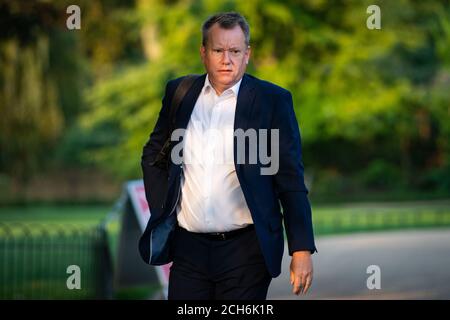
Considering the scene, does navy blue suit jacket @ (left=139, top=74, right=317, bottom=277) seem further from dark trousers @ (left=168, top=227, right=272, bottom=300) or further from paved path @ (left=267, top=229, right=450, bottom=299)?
paved path @ (left=267, top=229, right=450, bottom=299)

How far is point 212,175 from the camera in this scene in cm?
377

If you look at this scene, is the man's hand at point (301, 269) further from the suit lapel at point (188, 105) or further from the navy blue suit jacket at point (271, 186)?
the suit lapel at point (188, 105)

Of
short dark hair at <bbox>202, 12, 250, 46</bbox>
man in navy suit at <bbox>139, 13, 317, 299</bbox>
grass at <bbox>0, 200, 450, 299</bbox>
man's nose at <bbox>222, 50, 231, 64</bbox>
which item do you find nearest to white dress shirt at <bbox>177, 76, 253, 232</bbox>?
man in navy suit at <bbox>139, 13, 317, 299</bbox>

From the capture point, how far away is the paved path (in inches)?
357

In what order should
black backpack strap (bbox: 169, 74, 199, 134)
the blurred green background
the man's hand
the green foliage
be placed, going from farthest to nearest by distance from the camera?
the green foliage → the blurred green background → black backpack strap (bbox: 169, 74, 199, 134) → the man's hand

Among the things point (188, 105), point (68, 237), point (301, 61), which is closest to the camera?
point (188, 105)

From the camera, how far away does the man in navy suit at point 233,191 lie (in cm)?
371

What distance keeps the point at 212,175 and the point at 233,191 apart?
0.36ft

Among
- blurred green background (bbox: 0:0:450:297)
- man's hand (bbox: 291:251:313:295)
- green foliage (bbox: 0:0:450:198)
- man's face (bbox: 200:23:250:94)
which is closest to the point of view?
man's hand (bbox: 291:251:313:295)

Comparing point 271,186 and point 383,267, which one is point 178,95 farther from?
point 383,267

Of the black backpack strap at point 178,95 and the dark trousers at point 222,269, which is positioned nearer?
the dark trousers at point 222,269

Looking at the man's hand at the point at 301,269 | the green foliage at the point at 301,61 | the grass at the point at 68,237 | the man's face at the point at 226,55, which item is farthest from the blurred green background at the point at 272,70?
the man's hand at the point at 301,269

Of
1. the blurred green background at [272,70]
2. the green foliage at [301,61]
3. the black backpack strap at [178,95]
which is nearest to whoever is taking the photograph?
the black backpack strap at [178,95]

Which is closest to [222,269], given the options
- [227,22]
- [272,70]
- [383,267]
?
[227,22]
